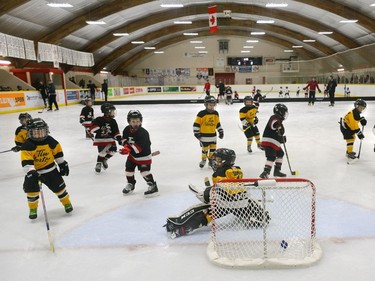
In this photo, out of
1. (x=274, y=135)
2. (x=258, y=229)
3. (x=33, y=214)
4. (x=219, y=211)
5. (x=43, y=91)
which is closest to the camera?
(x=219, y=211)

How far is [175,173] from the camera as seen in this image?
5137mm

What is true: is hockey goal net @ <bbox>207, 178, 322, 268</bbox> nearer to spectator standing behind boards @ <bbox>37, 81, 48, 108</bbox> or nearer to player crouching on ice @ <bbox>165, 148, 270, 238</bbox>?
player crouching on ice @ <bbox>165, 148, 270, 238</bbox>

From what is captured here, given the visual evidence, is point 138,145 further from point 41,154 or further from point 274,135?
point 274,135

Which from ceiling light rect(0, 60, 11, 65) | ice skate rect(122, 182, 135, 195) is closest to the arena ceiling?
ceiling light rect(0, 60, 11, 65)

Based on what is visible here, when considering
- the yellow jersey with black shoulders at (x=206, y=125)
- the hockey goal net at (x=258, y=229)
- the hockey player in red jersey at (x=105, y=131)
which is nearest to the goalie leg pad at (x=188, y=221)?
the hockey goal net at (x=258, y=229)

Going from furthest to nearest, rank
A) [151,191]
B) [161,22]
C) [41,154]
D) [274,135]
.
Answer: [161,22] < [274,135] < [151,191] < [41,154]

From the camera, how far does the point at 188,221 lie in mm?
2965

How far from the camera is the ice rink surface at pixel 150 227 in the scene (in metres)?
2.42

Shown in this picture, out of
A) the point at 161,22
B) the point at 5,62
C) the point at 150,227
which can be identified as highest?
the point at 161,22

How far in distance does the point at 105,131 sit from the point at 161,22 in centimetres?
2134

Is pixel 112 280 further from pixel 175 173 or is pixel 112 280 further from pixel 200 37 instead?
pixel 200 37

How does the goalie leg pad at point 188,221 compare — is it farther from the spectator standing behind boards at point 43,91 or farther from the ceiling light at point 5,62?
the ceiling light at point 5,62

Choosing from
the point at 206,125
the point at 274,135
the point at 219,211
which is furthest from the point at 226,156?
the point at 206,125

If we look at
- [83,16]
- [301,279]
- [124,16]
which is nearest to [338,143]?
[301,279]
